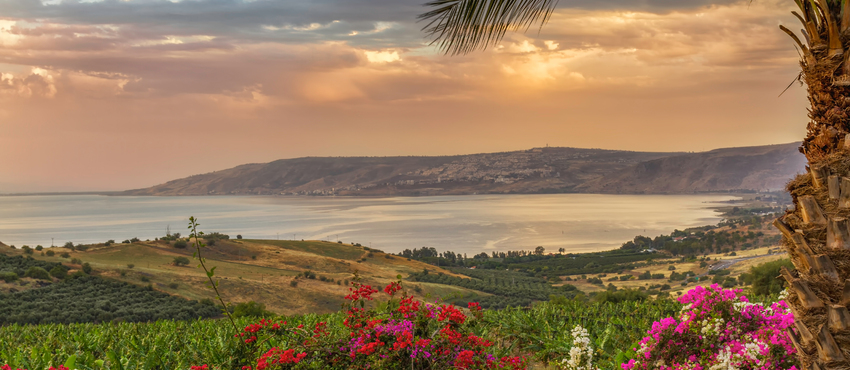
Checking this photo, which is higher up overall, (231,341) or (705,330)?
(705,330)

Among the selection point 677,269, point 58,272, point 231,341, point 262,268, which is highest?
point 231,341

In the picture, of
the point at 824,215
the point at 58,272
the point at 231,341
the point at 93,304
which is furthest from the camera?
the point at 58,272

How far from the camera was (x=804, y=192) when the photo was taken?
9.57 feet

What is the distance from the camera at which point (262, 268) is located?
201 feet

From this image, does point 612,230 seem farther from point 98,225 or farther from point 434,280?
point 98,225

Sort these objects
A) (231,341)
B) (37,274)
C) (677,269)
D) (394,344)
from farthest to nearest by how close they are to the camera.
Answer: (677,269) → (37,274) → (231,341) → (394,344)

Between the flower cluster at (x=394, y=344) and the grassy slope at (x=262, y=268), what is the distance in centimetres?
1688

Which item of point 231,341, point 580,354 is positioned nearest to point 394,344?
point 580,354

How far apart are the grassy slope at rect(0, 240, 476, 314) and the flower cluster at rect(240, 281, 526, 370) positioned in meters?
16.9

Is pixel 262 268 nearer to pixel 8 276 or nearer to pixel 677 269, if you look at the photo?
pixel 8 276

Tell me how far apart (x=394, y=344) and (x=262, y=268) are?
61.4 metres

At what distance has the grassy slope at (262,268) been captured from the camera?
1650 inches

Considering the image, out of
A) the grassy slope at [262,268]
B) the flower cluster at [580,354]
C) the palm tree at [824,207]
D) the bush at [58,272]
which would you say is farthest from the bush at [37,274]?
the palm tree at [824,207]

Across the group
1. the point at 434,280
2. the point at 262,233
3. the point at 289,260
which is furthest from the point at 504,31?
the point at 262,233
